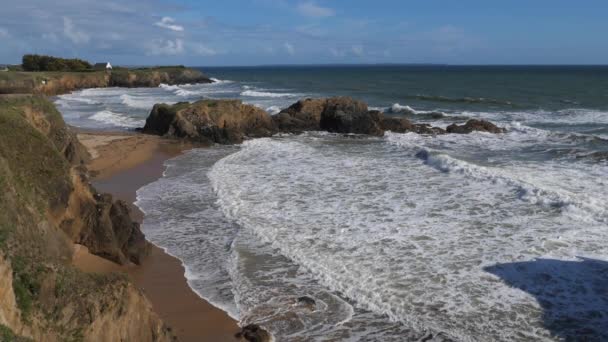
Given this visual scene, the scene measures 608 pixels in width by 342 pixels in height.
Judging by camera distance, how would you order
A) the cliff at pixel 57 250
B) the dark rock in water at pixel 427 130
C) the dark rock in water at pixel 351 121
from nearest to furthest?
the cliff at pixel 57 250 → the dark rock in water at pixel 427 130 → the dark rock in water at pixel 351 121

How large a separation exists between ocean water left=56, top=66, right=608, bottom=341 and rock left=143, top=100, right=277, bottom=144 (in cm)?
446

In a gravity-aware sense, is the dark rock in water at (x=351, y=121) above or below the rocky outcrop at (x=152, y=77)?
below

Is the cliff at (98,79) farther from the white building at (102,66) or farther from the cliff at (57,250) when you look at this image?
the cliff at (57,250)

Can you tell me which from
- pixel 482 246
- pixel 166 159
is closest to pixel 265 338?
pixel 482 246

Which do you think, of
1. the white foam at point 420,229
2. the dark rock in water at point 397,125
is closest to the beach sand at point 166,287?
the white foam at point 420,229

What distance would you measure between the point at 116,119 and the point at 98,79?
4583 centimetres

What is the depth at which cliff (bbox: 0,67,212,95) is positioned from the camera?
206 feet

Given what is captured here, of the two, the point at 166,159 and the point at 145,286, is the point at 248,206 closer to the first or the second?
the point at 145,286

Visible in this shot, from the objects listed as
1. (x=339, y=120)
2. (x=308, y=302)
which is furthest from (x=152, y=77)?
(x=308, y=302)

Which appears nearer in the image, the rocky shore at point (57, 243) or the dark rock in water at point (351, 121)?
the rocky shore at point (57, 243)

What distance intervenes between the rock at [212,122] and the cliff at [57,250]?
1793 centimetres

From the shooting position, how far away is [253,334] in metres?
9.18

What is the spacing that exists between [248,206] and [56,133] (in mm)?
6487

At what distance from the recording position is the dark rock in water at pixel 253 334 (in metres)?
9.10
